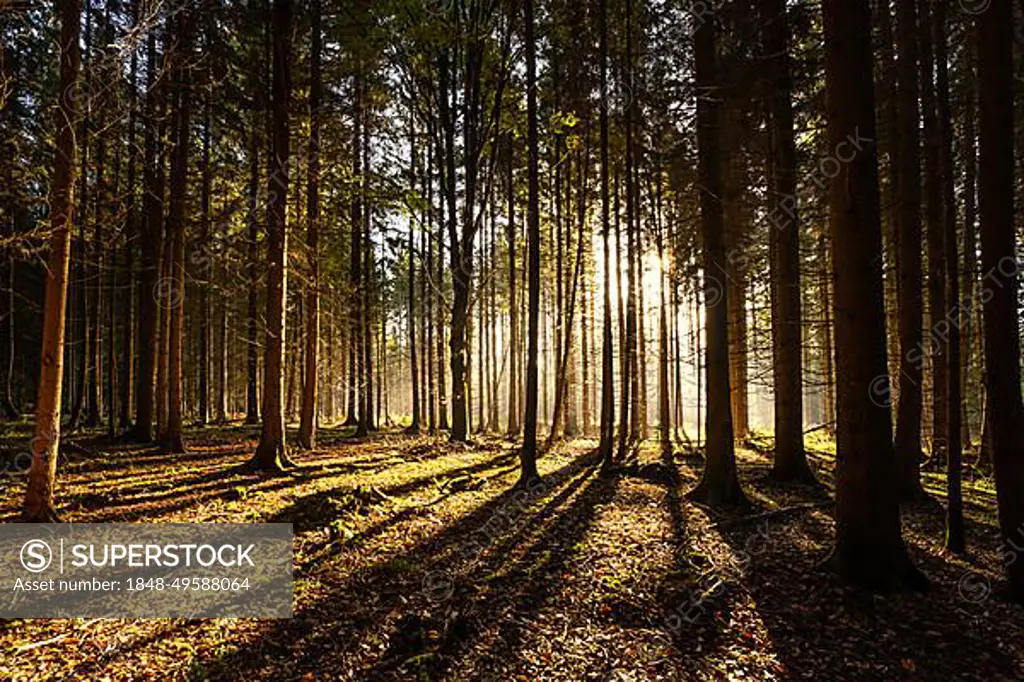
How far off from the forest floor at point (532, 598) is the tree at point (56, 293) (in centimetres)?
76

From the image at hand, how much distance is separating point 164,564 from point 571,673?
193 inches

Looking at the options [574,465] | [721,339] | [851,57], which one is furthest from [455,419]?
[851,57]

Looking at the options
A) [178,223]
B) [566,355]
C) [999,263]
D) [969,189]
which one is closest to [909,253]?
[999,263]

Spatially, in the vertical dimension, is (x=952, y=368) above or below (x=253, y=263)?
below

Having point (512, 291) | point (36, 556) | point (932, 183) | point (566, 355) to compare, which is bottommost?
point (36, 556)

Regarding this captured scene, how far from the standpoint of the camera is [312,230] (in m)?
13.6

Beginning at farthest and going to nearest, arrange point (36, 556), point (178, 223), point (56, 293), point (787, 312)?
point (178, 223) → point (787, 312) → point (56, 293) → point (36, 556)

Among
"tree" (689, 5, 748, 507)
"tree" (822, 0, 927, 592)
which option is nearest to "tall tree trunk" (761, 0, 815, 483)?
"tree" (689, 5, 748, 507)

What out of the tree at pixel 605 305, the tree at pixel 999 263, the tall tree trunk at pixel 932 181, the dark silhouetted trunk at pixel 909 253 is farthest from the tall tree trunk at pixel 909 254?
the tree at pixel 605 305

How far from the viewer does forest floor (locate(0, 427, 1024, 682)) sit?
4180 mm

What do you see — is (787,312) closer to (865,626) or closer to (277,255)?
(865,626)

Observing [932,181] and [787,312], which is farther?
[787,312]

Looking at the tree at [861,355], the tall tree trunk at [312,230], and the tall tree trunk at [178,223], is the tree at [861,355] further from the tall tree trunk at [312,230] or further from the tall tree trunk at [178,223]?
the tall tree trunk at [178,223]

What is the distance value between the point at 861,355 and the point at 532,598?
15.0 feet
